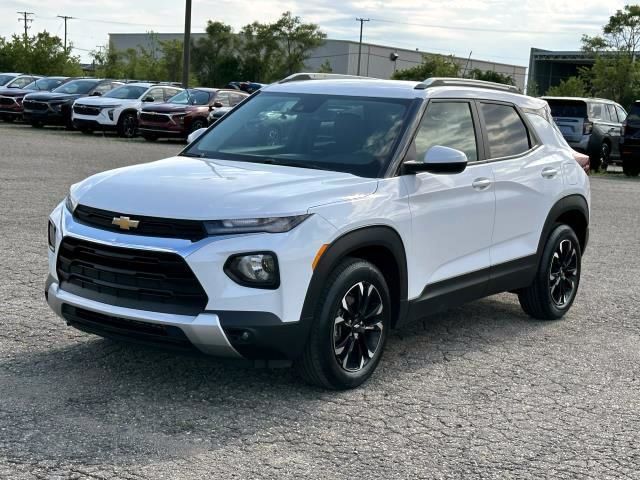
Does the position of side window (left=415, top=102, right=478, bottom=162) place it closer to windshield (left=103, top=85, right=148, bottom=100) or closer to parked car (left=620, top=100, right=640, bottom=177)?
parked car (left=620, top=100, right=640, bottom=177)

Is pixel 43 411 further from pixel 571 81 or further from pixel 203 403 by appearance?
pixel 571 81

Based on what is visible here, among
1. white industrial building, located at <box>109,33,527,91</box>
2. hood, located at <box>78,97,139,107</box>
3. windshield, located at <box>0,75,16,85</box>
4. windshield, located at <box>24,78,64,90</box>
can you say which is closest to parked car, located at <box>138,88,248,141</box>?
hood, located at <box>78,97,139,107</box>

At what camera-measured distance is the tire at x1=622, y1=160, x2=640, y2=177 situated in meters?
23.7

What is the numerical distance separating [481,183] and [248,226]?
6.86 feet

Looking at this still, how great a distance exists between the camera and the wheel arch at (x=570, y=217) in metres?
7.21

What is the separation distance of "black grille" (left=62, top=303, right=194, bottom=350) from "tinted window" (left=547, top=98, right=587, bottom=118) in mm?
20767

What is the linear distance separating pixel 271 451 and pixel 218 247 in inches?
40.2

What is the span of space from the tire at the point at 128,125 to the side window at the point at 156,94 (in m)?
0.95

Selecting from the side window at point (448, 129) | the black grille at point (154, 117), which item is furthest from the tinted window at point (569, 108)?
the side window at point (448, 129)

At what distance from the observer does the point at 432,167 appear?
18.9 feet

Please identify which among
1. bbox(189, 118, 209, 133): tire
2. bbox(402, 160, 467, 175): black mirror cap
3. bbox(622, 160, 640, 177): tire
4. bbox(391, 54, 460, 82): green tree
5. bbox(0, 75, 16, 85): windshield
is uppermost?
bbox(391, 54, 460, 82): green tree

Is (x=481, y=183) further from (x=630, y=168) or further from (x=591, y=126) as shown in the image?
(x=591, y=126)

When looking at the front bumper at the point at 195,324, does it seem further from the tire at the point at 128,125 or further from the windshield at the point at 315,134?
the tire at the point at 128,125

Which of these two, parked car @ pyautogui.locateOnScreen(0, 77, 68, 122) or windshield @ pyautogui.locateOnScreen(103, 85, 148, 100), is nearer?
windshield @ pyautogui.locateOnScreen(103, 85, 148, 100)
